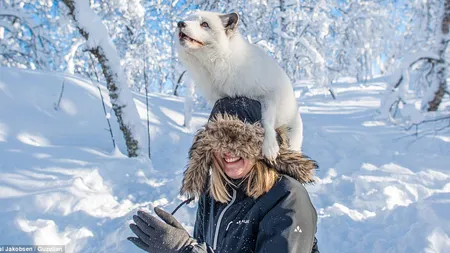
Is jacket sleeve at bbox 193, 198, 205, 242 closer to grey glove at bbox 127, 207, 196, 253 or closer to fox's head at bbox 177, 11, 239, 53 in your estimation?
grey glove at bbox 127, 207, 196, 253

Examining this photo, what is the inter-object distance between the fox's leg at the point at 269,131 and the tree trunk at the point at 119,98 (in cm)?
545

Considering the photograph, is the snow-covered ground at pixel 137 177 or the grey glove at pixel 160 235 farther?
the snow-covered ground at pixel 137 177

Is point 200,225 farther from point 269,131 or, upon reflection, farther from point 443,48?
point 443,48

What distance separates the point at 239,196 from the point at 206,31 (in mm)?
865

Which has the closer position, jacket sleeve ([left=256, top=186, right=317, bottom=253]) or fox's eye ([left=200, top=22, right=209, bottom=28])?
jacket sleeve ([left=256, top=186, right=317, bottom=253])

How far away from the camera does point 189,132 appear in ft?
30.8

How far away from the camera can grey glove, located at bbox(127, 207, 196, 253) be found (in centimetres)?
145

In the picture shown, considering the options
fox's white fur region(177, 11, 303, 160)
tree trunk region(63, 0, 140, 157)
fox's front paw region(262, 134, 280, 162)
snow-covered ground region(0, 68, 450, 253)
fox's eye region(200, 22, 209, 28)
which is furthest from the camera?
tree trunk region(63, 0, 140, 157)

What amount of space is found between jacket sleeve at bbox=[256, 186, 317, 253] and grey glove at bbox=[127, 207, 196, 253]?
0.31m

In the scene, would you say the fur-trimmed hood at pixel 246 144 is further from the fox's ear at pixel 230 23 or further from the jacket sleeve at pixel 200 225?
the fox's ear at pixel 230 23

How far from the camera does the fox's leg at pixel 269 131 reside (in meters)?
1.61

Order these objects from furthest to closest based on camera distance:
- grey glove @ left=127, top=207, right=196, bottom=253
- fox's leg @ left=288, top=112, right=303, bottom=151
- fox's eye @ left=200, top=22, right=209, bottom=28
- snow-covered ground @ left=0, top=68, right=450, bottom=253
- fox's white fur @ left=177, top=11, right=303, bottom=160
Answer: snow-covered ground @ left=0, top=68, right=450, bottom=253 → fox's leg @ left=288, top=112, right=303, bottom=151 → fox's eye @ left=200, top=22, right=209, bottom=28 → fox's white fur @ left=177, top=11, right=303, bottom=160 → grey glove @ left=127, top=207, right=196, bottom=253

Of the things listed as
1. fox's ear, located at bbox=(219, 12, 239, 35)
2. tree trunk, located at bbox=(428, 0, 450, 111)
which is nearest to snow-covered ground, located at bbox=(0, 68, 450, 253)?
tree trunk, located at bbox=(428, 0, 450, 111)

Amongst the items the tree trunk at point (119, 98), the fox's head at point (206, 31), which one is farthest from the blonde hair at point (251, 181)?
the tree trunk at point (119, 98)
